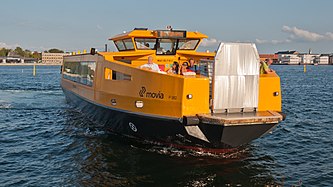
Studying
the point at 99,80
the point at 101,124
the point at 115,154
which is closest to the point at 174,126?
the point at 115,154

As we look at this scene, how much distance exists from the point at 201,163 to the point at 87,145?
14.1 ft

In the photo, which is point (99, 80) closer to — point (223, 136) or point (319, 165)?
point (223, 136)

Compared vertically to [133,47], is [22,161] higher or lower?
lower

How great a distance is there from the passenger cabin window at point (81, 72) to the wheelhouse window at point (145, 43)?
1.95 m

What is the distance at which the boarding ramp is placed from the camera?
9.41m

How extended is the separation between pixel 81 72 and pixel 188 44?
5300mm

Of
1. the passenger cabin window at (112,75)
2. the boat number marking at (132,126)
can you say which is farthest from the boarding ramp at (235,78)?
the passenger cabin window at (112,75)

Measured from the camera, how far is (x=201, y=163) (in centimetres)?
984

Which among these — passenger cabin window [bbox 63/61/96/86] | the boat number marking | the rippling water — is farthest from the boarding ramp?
passenger cabin window [bbox 63/61/96/86]

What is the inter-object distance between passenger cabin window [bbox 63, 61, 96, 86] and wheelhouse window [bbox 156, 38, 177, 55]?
256cm

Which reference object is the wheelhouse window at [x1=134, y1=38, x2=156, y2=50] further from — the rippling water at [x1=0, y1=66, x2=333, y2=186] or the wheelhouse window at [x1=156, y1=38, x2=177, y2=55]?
the rippling water at [x1=0, y1=66, x2=333, y2=186]

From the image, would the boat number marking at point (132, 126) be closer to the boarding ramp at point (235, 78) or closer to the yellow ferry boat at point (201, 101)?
the yellow ferry boat at point (201, 101)

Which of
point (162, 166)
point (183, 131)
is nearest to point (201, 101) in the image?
point (183, 131)

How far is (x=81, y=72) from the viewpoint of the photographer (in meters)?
15.8
